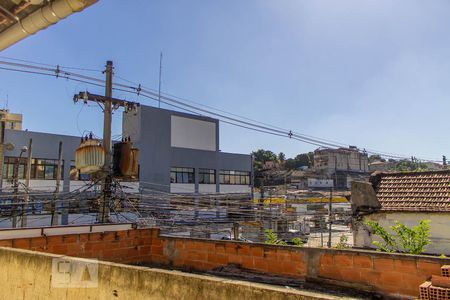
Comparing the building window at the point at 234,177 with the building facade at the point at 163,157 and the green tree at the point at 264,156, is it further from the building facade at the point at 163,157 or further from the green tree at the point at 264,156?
the green tree at the point at 264,156

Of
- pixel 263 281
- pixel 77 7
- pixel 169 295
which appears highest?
pixel 77 7

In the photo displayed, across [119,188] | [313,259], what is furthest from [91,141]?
[313,259]

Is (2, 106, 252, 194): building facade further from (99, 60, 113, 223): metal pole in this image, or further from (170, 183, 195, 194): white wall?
(99, 60, 113, 223): metal pole

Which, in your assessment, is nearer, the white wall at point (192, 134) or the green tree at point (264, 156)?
the white wall at point (192, 134)

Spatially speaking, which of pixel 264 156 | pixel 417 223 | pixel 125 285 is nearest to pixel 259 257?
pixel 125 285

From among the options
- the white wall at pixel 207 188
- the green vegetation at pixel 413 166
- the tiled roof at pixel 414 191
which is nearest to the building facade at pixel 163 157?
the white wall at pixel 207 188

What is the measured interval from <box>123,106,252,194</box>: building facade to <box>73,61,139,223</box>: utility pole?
19.6 meters

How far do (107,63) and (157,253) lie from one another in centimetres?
640

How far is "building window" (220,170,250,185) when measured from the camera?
4009 centimetres

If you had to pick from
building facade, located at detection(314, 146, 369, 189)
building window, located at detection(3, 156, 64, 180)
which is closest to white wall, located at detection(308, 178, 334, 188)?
building facade, located at detection(314, 146, 369, 189)

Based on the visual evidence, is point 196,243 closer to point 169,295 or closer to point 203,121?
point 169,295

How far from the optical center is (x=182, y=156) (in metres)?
36.2

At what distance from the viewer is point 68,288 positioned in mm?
4457

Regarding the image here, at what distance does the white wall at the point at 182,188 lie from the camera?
35.0 meters
